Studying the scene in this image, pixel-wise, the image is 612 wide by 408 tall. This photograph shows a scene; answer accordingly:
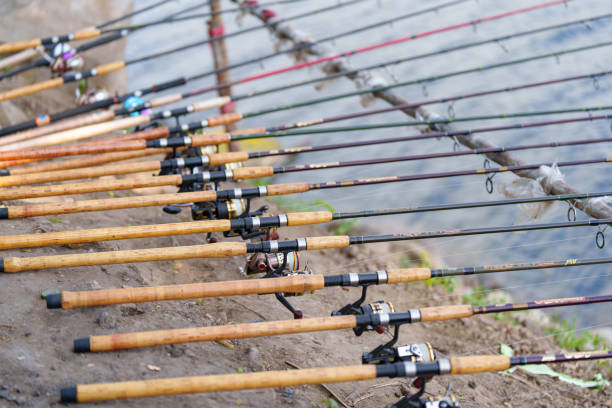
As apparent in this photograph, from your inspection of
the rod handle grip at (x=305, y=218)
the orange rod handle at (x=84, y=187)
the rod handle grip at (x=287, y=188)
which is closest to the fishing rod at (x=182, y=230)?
the rod handle grip at (x=305, y=218)

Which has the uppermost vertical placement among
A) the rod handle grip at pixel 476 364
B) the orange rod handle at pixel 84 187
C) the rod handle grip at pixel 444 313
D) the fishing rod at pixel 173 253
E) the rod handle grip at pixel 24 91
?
the rod handle grip at pixel 24 91

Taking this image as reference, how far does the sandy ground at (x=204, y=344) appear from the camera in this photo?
311 cm

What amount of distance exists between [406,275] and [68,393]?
5.96ft

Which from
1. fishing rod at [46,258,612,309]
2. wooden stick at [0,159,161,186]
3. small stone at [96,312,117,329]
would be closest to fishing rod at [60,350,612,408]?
fishing rod at [46,258,612,309]

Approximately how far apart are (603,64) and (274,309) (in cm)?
695

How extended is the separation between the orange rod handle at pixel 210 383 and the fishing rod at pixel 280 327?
28cm

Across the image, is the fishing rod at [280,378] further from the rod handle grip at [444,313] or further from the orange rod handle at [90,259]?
the orange rod handle at [90,259]

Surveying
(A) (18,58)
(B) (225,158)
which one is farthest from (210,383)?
(A) (18,58)

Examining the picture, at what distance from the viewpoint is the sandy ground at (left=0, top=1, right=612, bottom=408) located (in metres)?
3.11

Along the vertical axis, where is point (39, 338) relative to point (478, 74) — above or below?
below

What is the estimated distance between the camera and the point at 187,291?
3299 mm

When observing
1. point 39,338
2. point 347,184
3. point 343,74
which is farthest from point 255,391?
point 343,74

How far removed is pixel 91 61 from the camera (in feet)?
27.2

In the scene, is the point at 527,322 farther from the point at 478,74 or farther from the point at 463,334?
the point at 478,74
